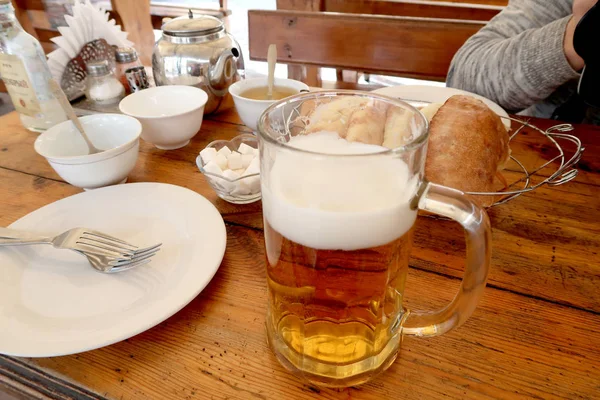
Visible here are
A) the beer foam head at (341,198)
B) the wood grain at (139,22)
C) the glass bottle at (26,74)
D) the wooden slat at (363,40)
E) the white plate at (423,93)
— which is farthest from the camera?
the wood grain at (139,22)

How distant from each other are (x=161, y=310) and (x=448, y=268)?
1.20 ft

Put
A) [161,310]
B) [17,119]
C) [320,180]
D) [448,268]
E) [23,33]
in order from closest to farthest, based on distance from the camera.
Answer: [320,180] → [161,310] → [448,268] → [23,33] → [17,119]

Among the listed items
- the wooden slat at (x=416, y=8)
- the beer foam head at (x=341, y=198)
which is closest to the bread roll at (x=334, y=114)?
the beer foam head at (x=341, y=198)

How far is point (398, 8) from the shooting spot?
2.04 metres

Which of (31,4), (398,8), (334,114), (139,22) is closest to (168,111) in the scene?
(334,114)

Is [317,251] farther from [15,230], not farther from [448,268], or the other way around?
[15,230]

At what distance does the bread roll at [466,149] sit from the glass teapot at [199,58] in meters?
0.56

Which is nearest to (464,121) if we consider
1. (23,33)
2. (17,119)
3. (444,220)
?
(444,220)

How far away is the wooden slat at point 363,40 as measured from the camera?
4.52 ft

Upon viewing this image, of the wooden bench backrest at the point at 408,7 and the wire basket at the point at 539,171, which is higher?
the wooden bench backrest at the point at 408,7

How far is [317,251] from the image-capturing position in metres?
0.35

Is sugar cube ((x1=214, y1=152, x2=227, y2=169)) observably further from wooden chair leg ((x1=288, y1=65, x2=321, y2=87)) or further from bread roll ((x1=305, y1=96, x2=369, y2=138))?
wooden chair leg ((x1=288, y1=65, x2=321, y2=87))

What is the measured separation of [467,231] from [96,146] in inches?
27.8

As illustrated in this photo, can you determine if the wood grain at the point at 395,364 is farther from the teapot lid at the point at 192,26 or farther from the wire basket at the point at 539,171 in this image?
the teapot lid at the point at 192,26
